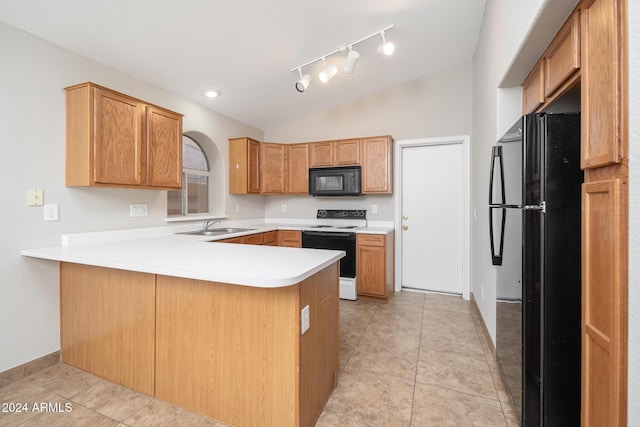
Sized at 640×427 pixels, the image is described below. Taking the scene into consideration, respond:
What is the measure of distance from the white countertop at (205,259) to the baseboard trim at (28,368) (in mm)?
771

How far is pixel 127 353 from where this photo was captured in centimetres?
181

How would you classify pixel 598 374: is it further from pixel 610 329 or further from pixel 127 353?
pixel 127 353

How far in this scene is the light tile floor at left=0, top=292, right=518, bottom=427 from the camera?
158 centimetres

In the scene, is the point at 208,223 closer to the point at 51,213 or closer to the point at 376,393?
the point at 51,213

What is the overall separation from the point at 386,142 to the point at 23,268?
12.0 feet

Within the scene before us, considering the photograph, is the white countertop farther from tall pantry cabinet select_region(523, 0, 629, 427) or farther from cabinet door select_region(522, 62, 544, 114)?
cabinet door select_region(522, 62, 544, 114)

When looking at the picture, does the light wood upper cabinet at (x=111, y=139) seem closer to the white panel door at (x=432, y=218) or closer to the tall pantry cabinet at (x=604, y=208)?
the tall pantry cabinet at (x=604, y=208)

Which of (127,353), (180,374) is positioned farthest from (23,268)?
(180,374)

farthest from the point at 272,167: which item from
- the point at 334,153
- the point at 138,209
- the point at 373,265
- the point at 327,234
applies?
the point at 373,265

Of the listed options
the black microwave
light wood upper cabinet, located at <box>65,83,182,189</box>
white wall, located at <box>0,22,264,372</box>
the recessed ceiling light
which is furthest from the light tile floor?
the recessed ceiling light

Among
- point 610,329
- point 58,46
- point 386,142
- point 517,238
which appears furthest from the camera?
point 386,142

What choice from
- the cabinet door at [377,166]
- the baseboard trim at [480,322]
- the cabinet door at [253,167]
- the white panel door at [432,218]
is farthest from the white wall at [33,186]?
the white panel door at [432,218]

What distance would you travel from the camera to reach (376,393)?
5.93ft

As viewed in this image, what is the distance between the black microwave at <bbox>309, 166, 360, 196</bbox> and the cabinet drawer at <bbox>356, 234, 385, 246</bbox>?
2.08 ft
